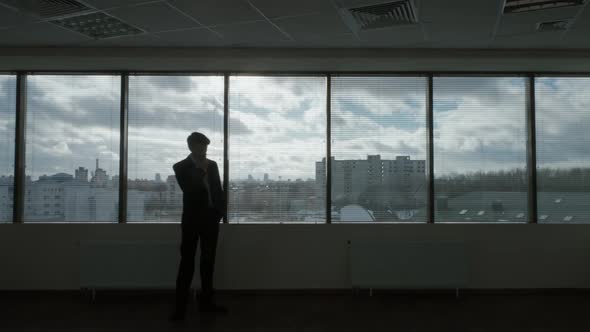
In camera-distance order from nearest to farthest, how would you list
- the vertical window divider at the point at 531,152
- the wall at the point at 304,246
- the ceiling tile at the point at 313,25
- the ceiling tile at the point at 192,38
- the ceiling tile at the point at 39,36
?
the ceiling tile at the point at 313,25 < the ceiling tile at the point at 39,36 < the ceiling tile at the point at 192,38 < the wall at the point at 304,246 < the vertical window divider at the point at 531,152

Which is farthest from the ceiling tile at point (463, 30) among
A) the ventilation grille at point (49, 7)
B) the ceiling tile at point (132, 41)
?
the ventilation grille at point (49, 7)

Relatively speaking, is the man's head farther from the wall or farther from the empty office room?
the wall

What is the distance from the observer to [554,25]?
376cm

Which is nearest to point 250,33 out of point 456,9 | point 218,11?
point 218,11

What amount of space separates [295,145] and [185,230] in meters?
A: 1.81

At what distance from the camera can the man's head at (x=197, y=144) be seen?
375 centimetres

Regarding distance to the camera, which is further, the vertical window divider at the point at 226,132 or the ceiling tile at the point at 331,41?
the vertical window divider at the point at 226,132

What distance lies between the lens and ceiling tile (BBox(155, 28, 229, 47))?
13.1ft

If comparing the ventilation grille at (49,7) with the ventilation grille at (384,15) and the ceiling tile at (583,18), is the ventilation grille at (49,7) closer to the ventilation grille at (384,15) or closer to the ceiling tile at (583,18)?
the ventilation grille at (384,15)

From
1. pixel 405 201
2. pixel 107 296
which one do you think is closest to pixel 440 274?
pixel 405 201

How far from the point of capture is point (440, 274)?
15.0 feet

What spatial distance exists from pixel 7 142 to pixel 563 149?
660 centimetres

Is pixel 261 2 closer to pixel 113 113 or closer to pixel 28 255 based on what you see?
pixel 113 113

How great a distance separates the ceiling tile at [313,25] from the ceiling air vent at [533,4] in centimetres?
133
